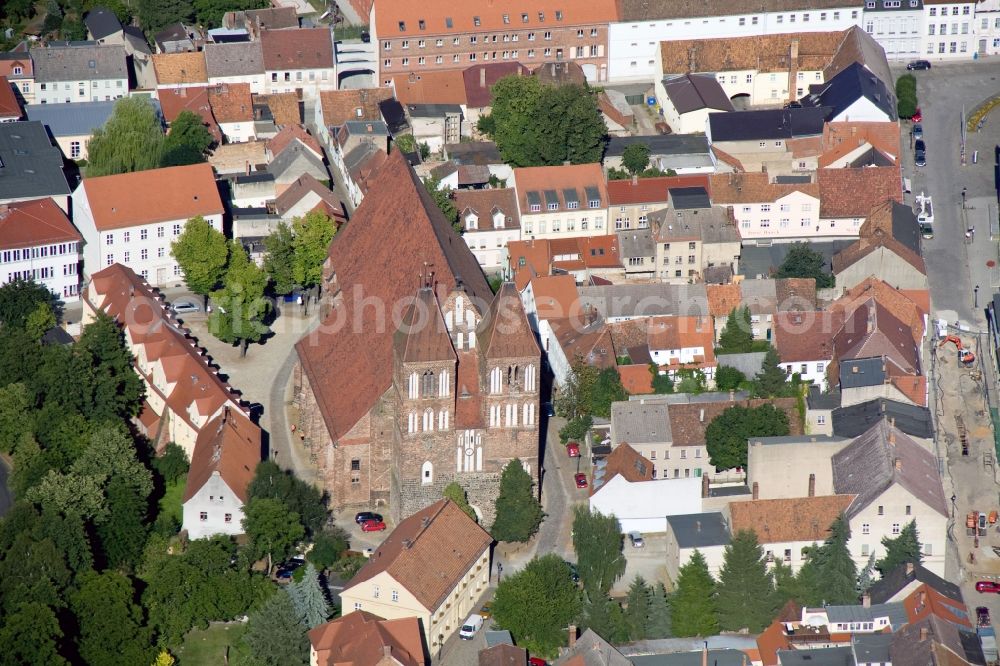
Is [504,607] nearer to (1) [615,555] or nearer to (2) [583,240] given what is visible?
(1) [615,555]

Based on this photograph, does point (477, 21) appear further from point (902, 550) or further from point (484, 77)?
point (902, 550)

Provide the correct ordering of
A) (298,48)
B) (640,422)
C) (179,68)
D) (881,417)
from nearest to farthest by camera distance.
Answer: (881,417)
(640,422)
(179,68)
(298,48)

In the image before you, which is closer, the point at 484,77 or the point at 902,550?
the point at 902,550

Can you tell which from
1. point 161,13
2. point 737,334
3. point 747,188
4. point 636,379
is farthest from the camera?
point 161,13

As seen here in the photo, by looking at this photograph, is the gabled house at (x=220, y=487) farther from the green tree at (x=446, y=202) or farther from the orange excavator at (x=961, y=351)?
the orange excavator at (x=961, y=351)

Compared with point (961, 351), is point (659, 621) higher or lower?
lower

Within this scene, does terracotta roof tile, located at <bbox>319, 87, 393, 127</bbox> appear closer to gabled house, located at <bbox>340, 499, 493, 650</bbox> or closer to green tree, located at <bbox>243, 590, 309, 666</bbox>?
gabled house, located at <bbox>340, 499, 493, 650</bbox>

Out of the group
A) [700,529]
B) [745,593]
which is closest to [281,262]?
[700,529]
